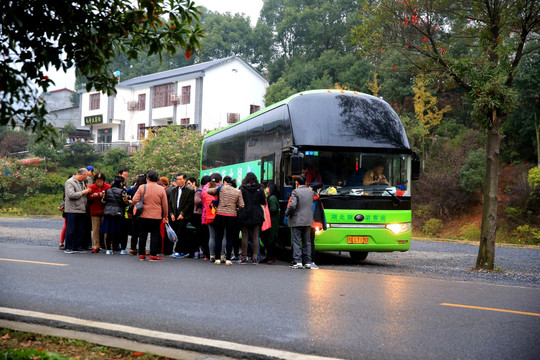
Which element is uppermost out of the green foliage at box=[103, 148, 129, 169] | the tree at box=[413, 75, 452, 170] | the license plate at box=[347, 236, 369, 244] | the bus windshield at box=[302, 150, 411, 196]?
the tree at box=[413, 75, 452, 170]

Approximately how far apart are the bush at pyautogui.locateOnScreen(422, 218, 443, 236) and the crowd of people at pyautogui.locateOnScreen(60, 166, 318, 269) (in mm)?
18287

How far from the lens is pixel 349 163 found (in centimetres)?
1370

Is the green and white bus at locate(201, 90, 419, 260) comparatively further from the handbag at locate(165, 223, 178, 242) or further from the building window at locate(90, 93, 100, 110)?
the building window at locate(90, 93, 100, 110)

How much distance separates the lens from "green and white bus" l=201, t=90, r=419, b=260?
13633 mm

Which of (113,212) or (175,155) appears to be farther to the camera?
(175,155)

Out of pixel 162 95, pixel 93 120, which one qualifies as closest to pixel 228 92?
pixel 162 95

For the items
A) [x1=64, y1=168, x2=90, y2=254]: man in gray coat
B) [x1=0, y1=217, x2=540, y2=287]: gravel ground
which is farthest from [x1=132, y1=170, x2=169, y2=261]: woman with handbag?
[x1=0, y1=217, x2=540, y2=287]: gravel ground

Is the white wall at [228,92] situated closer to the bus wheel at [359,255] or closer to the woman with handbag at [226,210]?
the bus wheel at [359,255]

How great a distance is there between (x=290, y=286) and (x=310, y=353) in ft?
13.5

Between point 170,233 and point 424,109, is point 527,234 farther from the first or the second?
point 170,233

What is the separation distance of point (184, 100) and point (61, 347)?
164ft

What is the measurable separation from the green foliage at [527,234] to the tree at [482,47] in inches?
537

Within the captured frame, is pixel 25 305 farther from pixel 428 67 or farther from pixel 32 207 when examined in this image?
pixel 32 207

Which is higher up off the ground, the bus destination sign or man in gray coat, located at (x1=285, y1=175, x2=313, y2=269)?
the bus destination sign
